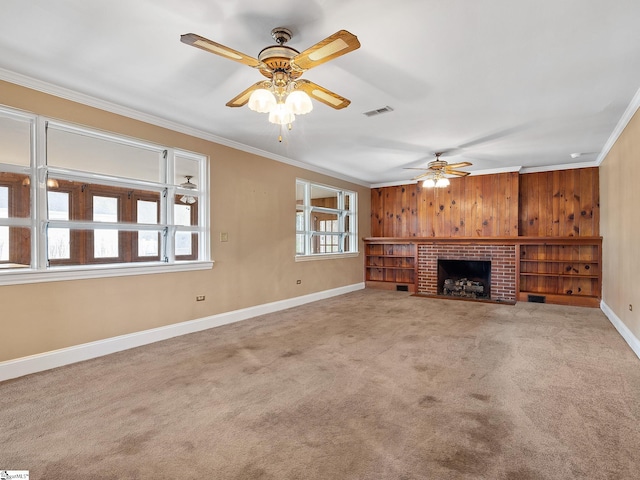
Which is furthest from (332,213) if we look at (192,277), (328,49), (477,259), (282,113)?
(328,49)

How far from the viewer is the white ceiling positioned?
6.52 feet

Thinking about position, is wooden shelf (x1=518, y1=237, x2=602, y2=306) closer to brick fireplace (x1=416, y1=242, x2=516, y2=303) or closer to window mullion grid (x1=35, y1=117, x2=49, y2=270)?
brick fireplace (x1=416, y1=242, x2=516, y2=303)

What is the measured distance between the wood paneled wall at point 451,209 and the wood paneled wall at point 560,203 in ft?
1.05

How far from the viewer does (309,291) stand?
6031 mm

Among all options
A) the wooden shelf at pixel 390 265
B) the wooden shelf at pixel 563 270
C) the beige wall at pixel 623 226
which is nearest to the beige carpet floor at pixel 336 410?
the beige wall at pixel 623 226

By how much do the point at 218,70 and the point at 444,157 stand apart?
400 cm

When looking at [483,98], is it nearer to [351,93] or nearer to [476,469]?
[351,93]

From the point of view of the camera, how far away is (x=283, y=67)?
85.4 inches

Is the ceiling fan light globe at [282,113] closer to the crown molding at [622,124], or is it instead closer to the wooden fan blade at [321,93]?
the wooden fan blade at [321,93]

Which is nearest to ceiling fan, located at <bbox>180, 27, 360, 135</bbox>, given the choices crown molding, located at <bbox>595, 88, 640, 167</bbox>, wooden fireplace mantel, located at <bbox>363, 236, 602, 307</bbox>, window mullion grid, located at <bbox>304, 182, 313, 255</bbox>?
crown molding, located at <bbox>595, 88, 640, 167</bbox>

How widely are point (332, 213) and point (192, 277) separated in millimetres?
3686

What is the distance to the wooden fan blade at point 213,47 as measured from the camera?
173cm

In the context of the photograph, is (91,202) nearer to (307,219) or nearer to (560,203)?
(307,219)

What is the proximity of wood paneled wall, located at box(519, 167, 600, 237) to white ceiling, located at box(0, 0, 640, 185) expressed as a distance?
187 cm
